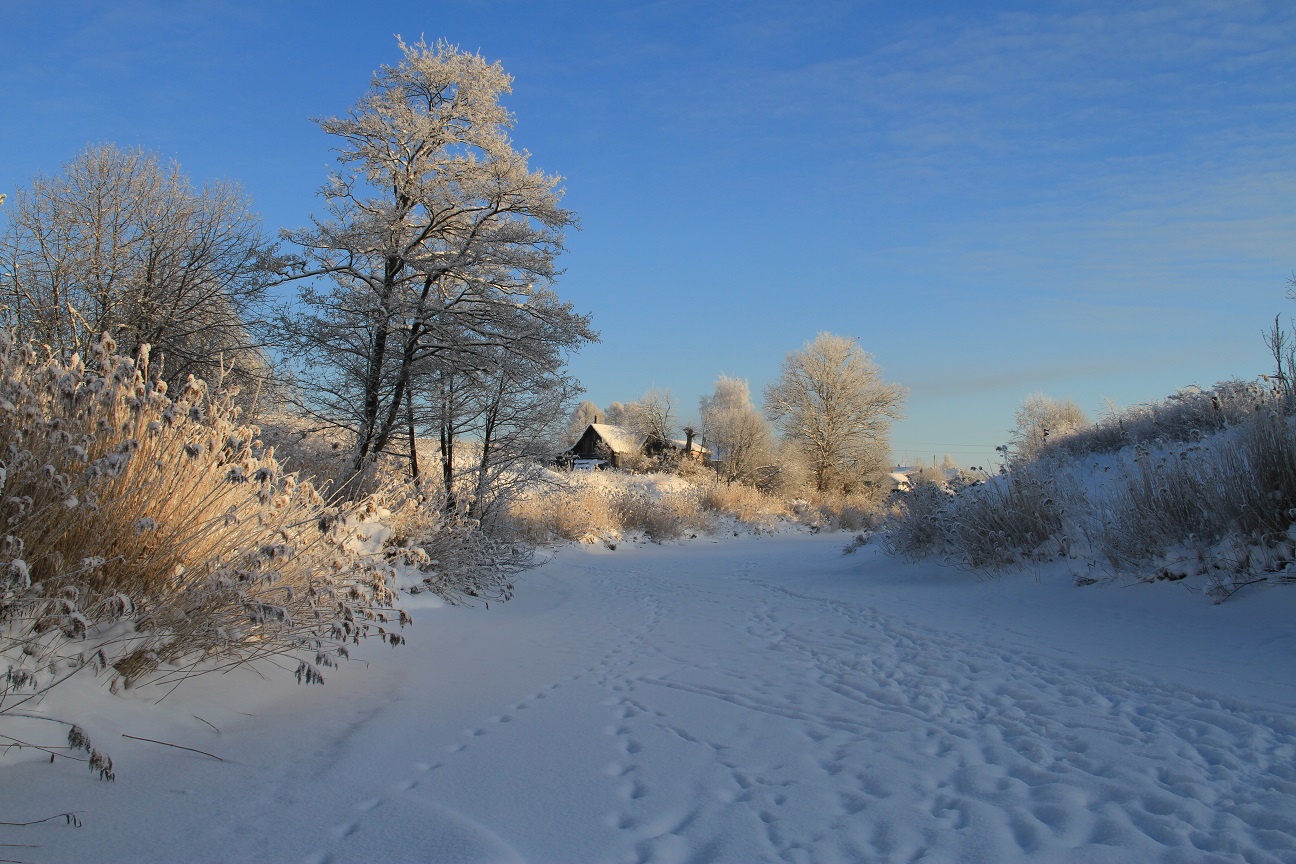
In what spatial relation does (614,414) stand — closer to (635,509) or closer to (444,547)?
(635,509)

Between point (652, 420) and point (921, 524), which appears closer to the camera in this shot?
point (921, 524)

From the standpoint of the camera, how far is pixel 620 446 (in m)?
50.8

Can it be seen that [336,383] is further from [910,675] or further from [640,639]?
[910,675]

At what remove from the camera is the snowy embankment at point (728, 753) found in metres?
2.24

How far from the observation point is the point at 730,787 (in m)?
2.73

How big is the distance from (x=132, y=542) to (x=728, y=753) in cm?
299

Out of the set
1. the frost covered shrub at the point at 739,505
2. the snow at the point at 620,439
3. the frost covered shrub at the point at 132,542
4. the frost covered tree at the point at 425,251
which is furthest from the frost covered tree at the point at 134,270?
the snow at the point at 620,439

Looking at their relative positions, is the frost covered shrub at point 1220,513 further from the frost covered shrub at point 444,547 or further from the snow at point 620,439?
the snow at point 620,439

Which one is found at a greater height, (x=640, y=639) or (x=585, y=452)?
(x=585, y=452)

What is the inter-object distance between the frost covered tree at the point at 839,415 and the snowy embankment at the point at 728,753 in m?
34.7

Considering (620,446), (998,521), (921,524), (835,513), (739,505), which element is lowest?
(835,513)

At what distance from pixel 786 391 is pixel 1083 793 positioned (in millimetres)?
39925

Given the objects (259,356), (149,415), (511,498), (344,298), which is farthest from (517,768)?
(259,356)

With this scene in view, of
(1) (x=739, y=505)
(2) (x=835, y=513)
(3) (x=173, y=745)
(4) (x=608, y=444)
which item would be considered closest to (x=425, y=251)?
(3) (x=173, y=745)
